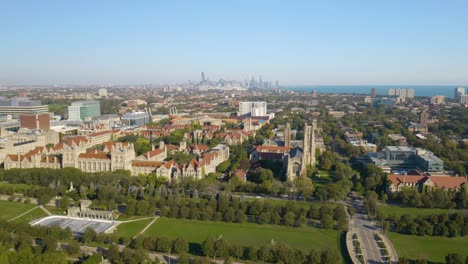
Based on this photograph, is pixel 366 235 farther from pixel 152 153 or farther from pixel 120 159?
pixel 152 153

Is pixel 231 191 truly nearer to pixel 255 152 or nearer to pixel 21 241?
pixel 255 152

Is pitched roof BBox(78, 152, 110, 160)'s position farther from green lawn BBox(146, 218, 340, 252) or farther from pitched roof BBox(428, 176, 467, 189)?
pitched roof BBox(428, 176, 467, 189)

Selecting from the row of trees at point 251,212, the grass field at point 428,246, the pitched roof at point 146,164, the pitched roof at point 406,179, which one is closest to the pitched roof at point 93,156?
the pitched roof at point 146,164

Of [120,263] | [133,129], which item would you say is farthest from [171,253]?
[133,129]

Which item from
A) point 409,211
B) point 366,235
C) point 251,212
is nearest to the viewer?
point 366,235

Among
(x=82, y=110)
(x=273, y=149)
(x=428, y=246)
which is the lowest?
(x=428, y=246)

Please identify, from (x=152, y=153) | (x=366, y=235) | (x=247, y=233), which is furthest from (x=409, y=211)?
(x=152, y=153)
